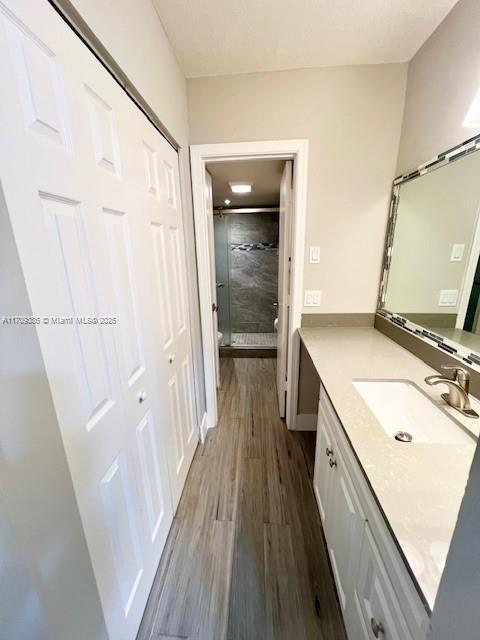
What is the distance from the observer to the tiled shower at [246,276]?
375cm

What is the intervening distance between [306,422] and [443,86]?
2181 mm

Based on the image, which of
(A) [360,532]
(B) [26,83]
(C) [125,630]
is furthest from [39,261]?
(C) [125,630]

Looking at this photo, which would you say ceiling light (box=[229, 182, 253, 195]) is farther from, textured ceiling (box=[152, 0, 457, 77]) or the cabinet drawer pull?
the cabinet drawer pull

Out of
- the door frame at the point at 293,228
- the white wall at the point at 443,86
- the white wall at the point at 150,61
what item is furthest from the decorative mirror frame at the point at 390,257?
the white wall at the point at 150,61

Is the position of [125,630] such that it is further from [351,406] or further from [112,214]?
[112,214]

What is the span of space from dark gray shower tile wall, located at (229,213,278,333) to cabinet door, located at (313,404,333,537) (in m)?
2.87

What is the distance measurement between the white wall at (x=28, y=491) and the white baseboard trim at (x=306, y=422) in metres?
1.73

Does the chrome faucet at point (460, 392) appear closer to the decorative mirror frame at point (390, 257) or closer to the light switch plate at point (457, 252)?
the decorative mirror frame at point (390, 257)

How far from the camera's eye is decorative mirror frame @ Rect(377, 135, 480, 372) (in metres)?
1.06

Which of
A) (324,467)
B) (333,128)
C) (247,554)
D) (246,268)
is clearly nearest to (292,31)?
(333,128)

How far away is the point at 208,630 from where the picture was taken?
3.34ft

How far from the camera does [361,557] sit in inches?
30.7

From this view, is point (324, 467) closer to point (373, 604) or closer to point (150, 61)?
point (373, 604)

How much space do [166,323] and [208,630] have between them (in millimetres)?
1280
